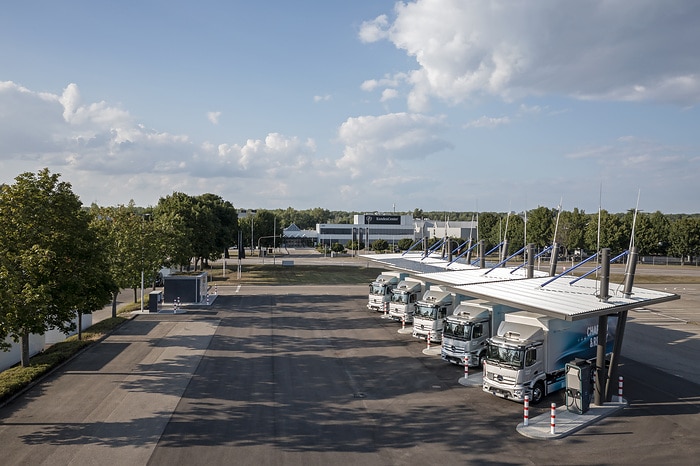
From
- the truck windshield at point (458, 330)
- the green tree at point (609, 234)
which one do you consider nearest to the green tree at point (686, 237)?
the green tree at point (609, 234)

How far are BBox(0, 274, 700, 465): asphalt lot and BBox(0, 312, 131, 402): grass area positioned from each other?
74 cm

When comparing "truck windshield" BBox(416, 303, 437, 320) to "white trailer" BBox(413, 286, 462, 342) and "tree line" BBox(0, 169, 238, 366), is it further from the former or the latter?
"tree line" BBox(0, 169, 238, 366)

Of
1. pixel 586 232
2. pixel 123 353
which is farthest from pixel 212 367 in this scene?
pixel 586 232

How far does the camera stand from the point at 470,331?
23.2 metres

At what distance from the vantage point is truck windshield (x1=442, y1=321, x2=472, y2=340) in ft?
76.3

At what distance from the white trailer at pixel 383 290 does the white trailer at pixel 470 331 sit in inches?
578

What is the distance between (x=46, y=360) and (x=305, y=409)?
581 inches

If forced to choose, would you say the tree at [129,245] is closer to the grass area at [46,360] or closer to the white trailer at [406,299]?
the grass area at [46,360]

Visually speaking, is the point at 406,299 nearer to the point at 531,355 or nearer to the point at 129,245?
the point at 531,355

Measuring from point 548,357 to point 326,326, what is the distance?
1795 centimetres

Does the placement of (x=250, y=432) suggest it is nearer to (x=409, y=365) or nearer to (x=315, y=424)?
(x=315, y=424)

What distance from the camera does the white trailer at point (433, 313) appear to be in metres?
28.7

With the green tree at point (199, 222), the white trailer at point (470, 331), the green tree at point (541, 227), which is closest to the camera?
the white trailer at point (470, 331)

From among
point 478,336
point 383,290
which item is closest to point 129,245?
point 383,290
